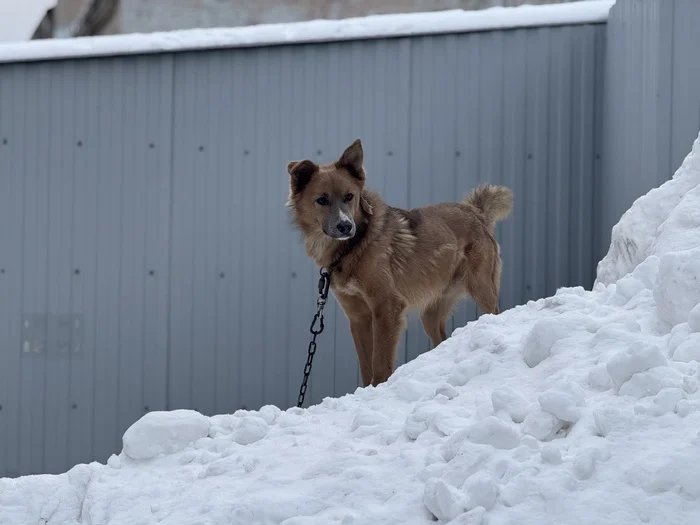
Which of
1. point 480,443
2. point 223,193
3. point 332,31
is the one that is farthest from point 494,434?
point 332,31

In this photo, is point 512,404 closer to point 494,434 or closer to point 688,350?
point 494,434

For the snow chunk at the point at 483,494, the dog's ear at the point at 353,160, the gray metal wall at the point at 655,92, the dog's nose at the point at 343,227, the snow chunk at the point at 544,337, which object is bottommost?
the snow chunk at the point at 483,494

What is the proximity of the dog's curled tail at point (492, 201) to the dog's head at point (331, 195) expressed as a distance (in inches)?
46.7

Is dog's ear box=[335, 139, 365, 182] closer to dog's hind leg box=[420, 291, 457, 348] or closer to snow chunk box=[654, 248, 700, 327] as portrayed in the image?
dog's hind leg box=[420, 291, 457, 348]

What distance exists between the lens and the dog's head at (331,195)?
16.0 feet

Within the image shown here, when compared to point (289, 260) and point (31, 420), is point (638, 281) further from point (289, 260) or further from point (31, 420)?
point (31, 420)

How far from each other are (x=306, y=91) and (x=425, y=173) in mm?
1222

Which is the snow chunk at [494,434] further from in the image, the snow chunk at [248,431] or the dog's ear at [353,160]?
the dog's ear at [353,160]

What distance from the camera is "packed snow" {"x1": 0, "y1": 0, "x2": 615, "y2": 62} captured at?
648 centimetres

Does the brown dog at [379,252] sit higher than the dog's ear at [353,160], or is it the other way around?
the dog's ear at [353,160]

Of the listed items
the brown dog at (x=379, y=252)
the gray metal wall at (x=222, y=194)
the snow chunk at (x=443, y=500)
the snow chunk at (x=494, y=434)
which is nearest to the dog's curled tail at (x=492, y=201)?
the brown dog at (x=379, y=252)

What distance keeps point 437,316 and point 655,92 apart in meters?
2.16

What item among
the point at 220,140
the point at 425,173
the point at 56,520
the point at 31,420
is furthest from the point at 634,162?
the point at 31,420

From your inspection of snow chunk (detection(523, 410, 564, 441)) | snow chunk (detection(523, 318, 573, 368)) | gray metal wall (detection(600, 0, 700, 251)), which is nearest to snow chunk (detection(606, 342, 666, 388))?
snow chunk (detection(523, 410, 564, 441))
